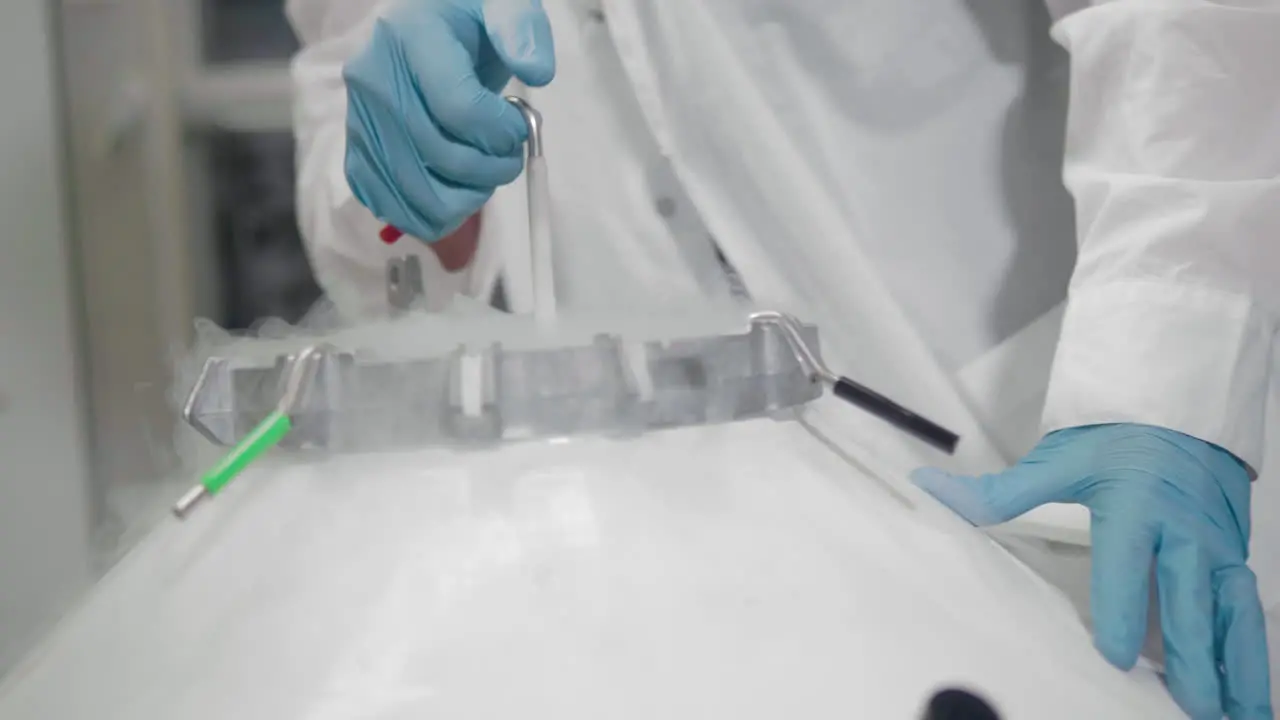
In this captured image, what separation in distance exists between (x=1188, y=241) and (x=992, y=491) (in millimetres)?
176

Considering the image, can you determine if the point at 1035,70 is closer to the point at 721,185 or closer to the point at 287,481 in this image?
the point at 721,185

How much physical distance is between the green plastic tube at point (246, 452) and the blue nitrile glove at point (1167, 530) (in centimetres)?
24

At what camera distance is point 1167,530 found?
1.29ft

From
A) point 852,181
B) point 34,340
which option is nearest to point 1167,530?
point 852,181

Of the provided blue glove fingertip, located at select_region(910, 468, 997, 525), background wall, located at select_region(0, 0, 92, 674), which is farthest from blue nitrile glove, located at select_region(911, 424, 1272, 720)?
background wall, located at select_region(0, 0, 92, 674)

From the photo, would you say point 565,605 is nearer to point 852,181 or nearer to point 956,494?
point 956,494

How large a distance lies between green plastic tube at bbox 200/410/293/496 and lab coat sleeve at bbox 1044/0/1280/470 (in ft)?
1.28

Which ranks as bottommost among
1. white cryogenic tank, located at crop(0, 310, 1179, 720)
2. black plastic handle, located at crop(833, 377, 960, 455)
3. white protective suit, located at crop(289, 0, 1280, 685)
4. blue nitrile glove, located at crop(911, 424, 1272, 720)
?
blue nitrile glove, located at crop(911, 424, 1272, 720)

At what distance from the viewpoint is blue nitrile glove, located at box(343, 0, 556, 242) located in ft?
1.31

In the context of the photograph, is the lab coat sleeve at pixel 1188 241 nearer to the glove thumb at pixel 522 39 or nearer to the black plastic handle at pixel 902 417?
the black plastic handle at pixel 902 417

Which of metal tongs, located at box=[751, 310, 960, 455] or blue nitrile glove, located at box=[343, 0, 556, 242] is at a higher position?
blue nitrile glove, located at box=[343, 0, 556, 242]

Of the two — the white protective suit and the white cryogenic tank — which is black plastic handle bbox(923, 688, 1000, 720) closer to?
the white cryogenic tank

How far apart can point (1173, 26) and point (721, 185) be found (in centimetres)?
26

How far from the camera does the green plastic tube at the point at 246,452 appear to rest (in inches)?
9.8
